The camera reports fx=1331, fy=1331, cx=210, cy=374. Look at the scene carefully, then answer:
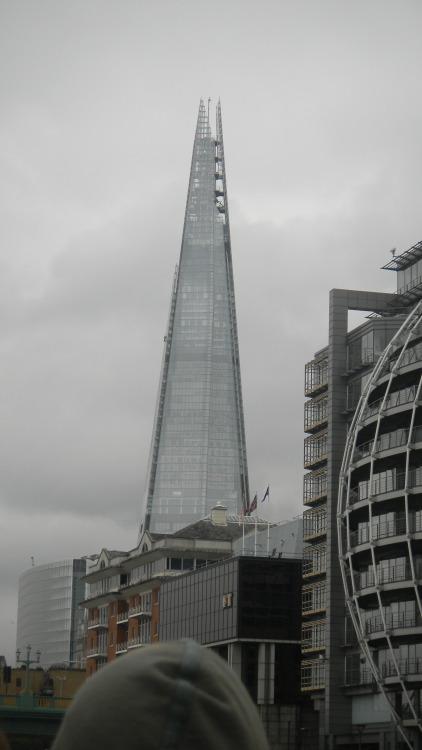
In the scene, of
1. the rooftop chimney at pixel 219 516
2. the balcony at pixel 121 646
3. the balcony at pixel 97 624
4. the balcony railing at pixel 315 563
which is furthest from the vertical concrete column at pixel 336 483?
the balcony at pixel 97 624

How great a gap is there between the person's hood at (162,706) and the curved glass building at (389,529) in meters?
95.0

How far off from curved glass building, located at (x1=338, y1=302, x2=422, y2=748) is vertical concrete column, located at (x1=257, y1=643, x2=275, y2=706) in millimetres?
12589

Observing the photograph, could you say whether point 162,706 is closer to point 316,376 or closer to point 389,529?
point 389,529

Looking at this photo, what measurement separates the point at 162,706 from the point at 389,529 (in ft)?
331

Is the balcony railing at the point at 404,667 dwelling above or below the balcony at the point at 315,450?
below

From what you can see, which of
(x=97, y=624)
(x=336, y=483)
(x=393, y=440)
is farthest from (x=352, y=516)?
(x=97, y=624)

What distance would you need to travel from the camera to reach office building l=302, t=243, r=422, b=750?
103750 millimetres

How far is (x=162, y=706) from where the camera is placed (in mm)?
3854

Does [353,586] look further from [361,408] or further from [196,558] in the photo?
[196,558]

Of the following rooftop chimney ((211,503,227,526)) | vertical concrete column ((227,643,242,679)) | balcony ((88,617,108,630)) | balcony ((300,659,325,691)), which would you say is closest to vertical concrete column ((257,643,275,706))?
vertical concrete column ((227,643,242,679))

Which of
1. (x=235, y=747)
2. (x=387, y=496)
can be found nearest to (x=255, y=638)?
(x=387, y=496)

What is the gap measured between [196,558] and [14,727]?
74936 millimetres

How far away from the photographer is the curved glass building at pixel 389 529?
327ft

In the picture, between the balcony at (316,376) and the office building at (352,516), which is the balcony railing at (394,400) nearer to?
the office building at (352,516)
